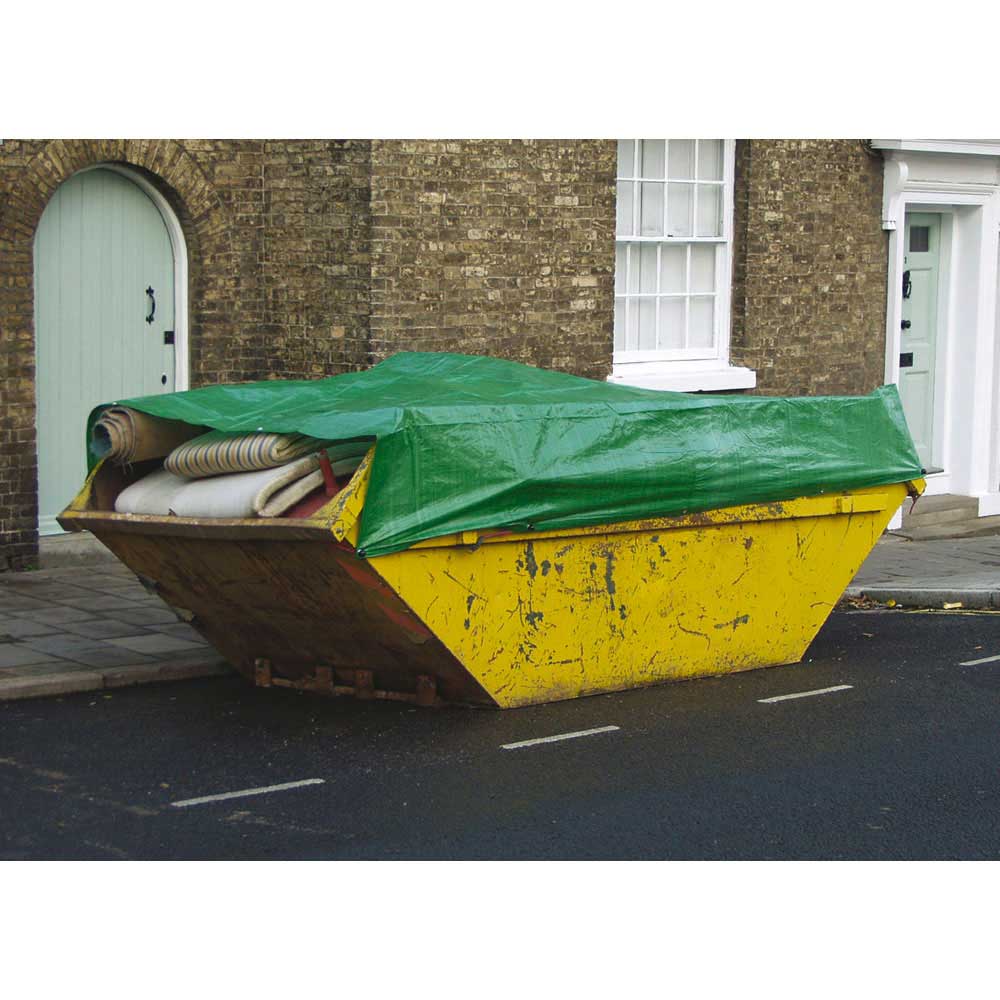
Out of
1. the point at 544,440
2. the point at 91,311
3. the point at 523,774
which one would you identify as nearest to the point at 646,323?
the point at 91,311

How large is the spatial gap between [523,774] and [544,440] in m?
1.72

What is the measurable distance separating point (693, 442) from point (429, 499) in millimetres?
1658

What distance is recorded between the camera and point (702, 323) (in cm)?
1484

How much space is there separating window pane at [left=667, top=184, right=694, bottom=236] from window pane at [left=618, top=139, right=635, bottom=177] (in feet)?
1.56

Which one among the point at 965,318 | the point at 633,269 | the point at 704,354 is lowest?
the point at 704,354

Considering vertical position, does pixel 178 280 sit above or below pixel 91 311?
above

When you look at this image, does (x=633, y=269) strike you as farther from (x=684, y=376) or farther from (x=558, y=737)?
(x=558, y=737)

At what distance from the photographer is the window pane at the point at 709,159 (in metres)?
14.5

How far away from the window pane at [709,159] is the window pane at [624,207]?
0.80 m

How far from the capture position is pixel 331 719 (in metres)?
8.09

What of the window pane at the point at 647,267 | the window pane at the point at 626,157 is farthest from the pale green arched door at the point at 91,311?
the window pane at the point at 647,267

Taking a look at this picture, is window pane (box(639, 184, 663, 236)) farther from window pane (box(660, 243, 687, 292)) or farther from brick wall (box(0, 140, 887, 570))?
brick wall (box(0, 140, 887, 570))

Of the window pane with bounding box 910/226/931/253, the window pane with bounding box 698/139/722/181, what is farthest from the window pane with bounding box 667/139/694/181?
the window pane with bounding box 910/226/931/253

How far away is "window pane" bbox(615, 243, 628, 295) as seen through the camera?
46.3 feet
